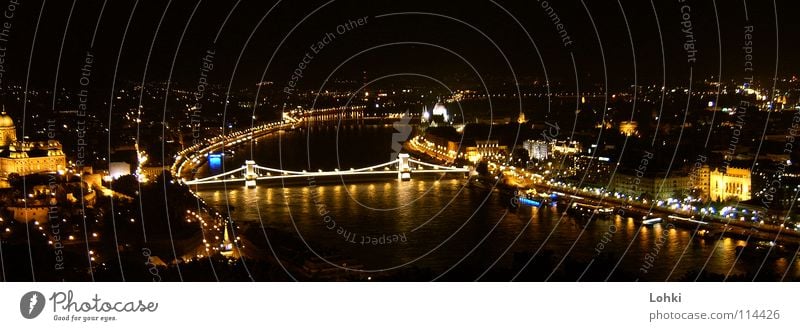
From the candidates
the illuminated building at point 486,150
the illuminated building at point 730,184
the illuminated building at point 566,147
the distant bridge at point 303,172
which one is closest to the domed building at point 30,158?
the distant bridge at point 303,172

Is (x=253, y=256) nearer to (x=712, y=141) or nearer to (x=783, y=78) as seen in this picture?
(x=712, y=141)

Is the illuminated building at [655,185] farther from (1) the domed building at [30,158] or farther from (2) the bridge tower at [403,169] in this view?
(1) the domed building at [30,158]

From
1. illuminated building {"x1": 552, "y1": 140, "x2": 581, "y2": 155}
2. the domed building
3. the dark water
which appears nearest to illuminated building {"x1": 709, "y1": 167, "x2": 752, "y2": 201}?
the dark water

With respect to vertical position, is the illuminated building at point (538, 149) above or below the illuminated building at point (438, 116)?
below

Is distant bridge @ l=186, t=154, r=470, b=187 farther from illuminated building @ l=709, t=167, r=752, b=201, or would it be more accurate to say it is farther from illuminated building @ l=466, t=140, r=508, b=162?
illuminated building @ l=709, t=167, r=752, b=201

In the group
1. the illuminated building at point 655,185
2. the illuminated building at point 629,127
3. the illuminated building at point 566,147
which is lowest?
the illuminated building at point 655,185
